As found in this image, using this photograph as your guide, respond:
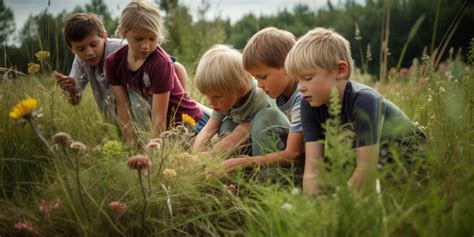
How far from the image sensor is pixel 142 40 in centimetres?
337

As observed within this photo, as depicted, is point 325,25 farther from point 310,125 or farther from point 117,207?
point 117,207

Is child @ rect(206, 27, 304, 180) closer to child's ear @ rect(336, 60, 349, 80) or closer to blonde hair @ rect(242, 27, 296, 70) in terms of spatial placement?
blonde hair @ rect(242, 27, 296, 70)

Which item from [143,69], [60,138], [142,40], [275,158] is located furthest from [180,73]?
[60,138]

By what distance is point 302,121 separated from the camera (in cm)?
250

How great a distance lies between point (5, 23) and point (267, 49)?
2009 millimetres

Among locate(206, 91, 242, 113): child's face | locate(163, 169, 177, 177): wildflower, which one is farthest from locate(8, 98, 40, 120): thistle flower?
locate(206, 91, 242, 113): child's face

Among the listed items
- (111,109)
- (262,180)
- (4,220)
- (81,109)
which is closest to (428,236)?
(262,180)

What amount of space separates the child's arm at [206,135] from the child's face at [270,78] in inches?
18.9

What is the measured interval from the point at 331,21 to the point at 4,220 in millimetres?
29535

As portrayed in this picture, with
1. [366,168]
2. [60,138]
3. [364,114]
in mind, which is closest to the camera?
[366,168]

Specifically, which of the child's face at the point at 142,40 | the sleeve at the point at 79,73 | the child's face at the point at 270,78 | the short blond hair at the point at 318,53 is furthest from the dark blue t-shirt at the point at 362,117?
the sleeve at the point at 79,73

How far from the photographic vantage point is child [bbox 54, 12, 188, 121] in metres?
3.36

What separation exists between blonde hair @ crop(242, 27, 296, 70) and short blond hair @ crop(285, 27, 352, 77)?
0.37 meters

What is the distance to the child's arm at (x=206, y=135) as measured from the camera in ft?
9.97
